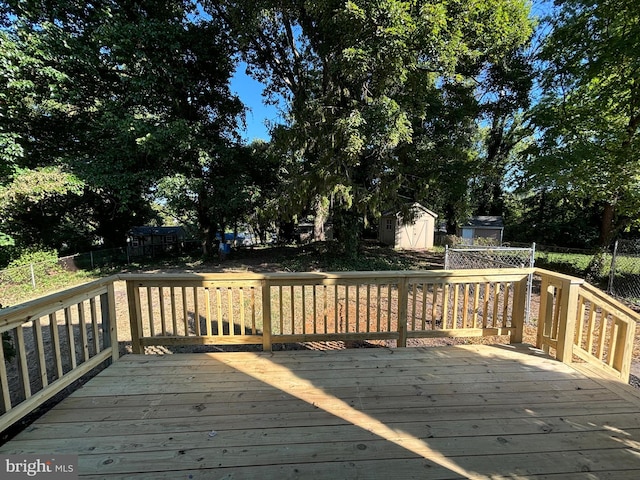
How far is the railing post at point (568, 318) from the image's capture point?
2.69 m

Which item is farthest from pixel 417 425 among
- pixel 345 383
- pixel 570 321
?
pixel 570 321

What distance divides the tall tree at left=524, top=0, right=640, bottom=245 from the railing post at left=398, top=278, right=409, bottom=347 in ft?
20.7

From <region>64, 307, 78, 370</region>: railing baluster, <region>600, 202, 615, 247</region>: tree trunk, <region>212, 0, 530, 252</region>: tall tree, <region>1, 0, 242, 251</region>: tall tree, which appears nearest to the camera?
<region>64, 307, 78, 370</region>: railing baluster

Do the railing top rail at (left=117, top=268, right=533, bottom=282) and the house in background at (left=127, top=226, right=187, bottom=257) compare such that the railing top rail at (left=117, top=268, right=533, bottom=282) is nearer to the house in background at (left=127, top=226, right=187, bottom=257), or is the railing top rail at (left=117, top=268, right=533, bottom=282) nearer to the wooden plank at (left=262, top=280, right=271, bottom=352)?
the wooden plank at (left=262, top=280, right=271, bottom=352)

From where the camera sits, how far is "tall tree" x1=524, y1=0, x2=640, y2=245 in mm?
6117

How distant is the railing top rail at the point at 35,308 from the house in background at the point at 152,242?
47.8ft

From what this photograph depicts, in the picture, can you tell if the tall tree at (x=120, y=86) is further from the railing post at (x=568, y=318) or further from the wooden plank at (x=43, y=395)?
the railing post at (x=568, y=318)

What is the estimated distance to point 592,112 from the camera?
680 centimetres

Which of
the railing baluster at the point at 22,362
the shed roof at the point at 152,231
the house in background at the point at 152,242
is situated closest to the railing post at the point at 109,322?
the railing baluster at the point at 22,362

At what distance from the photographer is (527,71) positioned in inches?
375

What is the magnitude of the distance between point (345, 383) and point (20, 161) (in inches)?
418

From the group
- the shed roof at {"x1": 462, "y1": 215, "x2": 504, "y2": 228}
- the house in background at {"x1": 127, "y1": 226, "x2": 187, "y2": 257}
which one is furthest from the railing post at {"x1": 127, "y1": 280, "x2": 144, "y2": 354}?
the shed roof at {"x1": 462, "y1": 215, "x2": 504, "y2": 228}

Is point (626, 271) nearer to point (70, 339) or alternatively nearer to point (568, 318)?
point (568, 318)

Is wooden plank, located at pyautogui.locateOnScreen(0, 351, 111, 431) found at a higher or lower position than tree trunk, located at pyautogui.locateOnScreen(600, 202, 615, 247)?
lower
